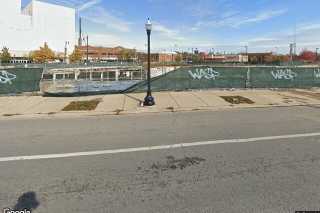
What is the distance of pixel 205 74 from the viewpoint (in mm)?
18250

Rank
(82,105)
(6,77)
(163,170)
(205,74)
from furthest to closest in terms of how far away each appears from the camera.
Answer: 1. (205,74)
2. (6,77)
3. (82,105)
4. (163,170)

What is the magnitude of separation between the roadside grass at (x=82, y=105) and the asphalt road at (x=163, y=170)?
3.19m

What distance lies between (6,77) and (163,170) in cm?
1372

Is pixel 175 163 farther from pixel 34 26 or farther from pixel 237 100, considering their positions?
pixel 34 26

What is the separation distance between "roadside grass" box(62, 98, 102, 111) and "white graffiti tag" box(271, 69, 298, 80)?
11.0m

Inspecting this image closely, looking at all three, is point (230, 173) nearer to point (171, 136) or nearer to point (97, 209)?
point (97, 209)

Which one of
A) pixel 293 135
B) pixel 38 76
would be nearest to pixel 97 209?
pixel 293 135

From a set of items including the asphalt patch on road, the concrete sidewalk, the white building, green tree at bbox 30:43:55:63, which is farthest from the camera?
the white building

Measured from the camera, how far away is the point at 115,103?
536 inches

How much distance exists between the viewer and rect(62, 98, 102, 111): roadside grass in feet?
40.0

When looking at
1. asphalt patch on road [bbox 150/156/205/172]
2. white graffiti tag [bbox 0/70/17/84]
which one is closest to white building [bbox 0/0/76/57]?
white graffiti tag [bbox 0/70/17/84]

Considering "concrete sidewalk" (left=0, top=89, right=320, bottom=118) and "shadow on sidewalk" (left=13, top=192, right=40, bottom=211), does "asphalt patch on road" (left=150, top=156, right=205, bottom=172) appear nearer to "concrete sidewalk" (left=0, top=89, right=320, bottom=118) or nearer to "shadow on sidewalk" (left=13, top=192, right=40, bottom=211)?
"shadow on sidewalk" (left=13, top=192, right=40, bottom=211)

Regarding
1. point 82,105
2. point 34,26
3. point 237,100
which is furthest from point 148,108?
point 34,26

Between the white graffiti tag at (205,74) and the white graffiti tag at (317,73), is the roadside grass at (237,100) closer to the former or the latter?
the white graffiti tag at (205,74)
